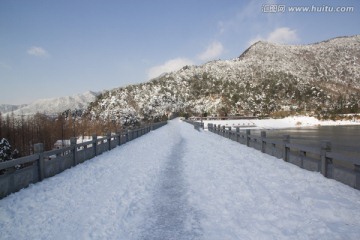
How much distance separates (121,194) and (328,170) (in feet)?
20.9

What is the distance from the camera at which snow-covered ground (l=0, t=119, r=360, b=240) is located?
240 inches

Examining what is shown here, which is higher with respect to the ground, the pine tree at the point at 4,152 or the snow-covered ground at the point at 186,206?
the snow-covered ground at the point at 186,206

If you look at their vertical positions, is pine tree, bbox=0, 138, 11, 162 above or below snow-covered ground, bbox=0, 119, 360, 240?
below

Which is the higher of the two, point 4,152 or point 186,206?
point 186,206

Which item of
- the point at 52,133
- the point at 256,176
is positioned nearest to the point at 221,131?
the point at 256,176

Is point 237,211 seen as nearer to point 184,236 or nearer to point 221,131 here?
point 184,236

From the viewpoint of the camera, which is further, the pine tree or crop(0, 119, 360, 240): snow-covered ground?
the pine tree

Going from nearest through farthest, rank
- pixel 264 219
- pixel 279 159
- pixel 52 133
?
pixel 264 219 → pixel 279 159 → pixel 52 133

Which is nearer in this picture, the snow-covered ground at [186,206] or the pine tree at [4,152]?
the snow-covered ground at [186,206]

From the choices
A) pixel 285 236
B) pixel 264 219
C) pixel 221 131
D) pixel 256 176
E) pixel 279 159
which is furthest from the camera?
pixel 221 131

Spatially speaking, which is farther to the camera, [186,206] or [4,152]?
[4,152]

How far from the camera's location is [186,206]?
7699 millimetres

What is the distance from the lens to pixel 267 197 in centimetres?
834

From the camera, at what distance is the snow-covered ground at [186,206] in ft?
20.0
